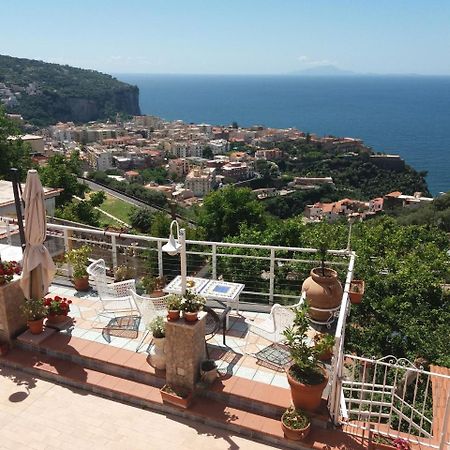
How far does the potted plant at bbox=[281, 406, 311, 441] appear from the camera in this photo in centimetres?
428

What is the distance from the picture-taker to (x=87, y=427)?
15.4 ft

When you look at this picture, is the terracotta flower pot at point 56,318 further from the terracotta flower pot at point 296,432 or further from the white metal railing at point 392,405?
the white metal railing at point 392,405

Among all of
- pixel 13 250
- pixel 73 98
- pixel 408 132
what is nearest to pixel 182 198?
pixel 13 250

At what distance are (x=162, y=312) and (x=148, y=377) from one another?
2.59 ft

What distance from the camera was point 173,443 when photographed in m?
4.45

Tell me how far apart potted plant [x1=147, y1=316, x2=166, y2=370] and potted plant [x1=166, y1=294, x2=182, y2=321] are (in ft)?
1.48

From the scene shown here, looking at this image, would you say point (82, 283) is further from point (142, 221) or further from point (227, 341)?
point (142, 221)

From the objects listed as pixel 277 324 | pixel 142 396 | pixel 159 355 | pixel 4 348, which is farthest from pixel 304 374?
pixel 4 348

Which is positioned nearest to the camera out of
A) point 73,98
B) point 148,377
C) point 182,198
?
point 148,377

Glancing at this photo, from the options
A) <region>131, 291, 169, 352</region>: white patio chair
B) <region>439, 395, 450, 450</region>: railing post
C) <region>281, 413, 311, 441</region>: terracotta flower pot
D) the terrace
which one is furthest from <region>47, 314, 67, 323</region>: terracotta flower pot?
<region>439, 395, 450, 450</region>: railing post

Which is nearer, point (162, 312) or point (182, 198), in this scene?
point (162, 312)

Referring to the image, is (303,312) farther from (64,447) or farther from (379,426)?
(64,447)

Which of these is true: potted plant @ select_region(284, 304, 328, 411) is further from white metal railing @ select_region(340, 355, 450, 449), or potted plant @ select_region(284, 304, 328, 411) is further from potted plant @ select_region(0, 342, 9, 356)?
potted plant @ select_region(0, 342, 9, 356)

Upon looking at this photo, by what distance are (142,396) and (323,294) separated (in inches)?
106
